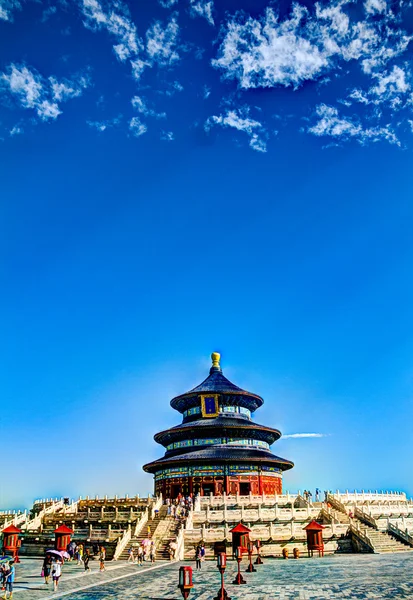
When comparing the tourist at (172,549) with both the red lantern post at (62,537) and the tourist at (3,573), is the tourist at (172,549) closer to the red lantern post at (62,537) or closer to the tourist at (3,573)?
the red lantern post at (62,537)

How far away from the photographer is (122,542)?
108 ft

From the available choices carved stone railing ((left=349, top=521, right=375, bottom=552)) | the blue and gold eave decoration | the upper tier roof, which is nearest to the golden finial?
the upper tier roof

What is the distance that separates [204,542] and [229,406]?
2478 centimetres

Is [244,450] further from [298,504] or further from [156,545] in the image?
[156,545]

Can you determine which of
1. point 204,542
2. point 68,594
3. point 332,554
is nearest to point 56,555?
point 68,594

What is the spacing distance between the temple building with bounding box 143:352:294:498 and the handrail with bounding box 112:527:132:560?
50.6 feet

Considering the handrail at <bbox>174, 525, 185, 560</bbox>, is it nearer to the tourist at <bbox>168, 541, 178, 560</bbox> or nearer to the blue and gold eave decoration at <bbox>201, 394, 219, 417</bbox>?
the tourist at <bbox>168, 541, 178, 560</bbox>

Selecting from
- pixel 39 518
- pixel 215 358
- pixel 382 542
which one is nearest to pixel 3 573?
pixel 39 518

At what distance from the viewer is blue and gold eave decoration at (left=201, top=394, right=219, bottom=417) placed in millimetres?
56312

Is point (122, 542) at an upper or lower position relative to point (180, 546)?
upper

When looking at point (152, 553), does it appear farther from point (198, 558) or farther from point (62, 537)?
point (62, 537)

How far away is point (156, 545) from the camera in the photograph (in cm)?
3297

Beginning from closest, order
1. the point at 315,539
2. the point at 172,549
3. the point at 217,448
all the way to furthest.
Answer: the point at 172,549 < the point at 315,539 < the point at 217,448

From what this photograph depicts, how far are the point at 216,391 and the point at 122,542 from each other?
25.2 meters
